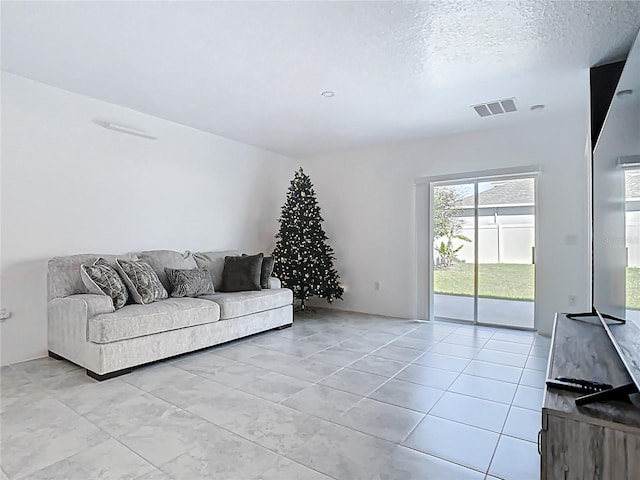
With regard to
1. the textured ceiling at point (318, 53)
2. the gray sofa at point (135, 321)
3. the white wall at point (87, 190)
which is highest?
the textured ceiling at point (318, 53)

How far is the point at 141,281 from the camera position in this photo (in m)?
3.67

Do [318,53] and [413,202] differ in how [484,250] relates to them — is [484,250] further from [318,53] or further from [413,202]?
[318,53]

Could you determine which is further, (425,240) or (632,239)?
(425,240)

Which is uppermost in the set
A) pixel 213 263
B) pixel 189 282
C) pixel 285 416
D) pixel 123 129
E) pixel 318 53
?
pixel 318 53

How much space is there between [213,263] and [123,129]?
73.3 inches

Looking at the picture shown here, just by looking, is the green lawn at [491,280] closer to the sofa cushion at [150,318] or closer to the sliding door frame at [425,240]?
the sliding door frame at [425,240]

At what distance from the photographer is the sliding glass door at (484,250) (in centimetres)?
488

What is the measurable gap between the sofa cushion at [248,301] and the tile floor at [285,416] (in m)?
0.41

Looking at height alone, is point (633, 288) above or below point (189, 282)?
above

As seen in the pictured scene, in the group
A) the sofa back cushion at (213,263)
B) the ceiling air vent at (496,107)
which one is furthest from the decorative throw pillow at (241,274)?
the ceiling air vent at (496,107)

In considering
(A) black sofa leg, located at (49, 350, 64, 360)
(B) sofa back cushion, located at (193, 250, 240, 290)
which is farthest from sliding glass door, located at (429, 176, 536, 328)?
(A) black sofa leg, located at (49, 350, 64, 360)

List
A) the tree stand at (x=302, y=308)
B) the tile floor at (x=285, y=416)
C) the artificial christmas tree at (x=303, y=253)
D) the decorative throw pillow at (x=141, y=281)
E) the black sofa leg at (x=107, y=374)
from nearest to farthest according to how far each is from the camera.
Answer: the tile floor at (x=285, y=416) → the black sofa leg at (x=107, y=374) → the decorative throw pillow at (x=141, y=281) → the artificial christmas tree at (x=303, y=253) → the tree stand at (x=302, y=308)

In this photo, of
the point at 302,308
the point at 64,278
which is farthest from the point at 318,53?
the point at 302,308

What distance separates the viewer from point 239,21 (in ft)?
8.27
